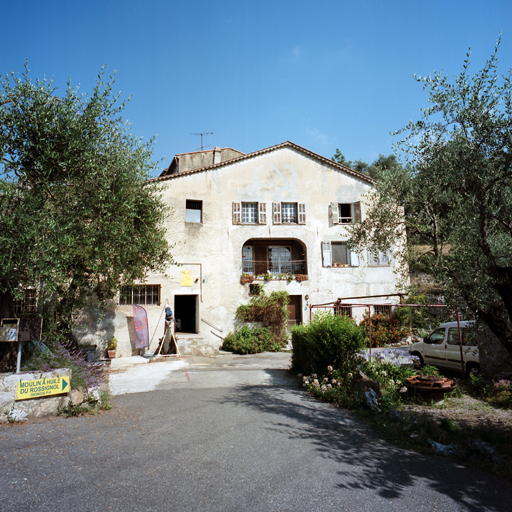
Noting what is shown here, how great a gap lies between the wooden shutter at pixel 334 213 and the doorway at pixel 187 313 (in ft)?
28.7

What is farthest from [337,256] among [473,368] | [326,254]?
[473,368]

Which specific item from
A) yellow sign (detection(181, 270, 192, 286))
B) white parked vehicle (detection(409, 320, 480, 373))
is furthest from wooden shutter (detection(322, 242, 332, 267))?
white parked vehicle (detection(409, 320, 480, 373))

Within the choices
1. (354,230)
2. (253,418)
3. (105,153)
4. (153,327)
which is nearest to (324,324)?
(354,230)

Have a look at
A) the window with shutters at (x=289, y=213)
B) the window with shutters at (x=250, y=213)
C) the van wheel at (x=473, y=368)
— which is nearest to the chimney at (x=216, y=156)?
the window with shutters at (x=250, y=213)

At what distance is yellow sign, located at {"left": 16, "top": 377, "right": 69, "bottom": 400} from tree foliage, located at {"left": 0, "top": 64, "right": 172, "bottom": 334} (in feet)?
5.23

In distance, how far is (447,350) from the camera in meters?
11.6

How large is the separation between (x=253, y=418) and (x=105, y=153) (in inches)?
266

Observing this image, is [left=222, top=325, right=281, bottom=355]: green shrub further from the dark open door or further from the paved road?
the paved road

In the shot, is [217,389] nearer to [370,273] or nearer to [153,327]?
[153,327]

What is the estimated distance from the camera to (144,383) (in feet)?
35.7

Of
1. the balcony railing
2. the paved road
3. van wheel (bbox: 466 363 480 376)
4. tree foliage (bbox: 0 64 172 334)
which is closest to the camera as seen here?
the paved road

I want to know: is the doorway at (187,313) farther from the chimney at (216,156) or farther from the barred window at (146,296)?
the chimney at (216,156)

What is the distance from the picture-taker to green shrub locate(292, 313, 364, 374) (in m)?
9.50

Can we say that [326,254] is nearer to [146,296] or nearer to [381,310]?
[381,310]
